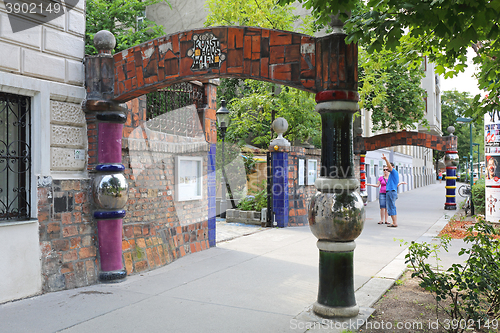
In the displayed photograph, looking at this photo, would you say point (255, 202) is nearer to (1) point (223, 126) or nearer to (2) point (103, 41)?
(1) point (223, 126)

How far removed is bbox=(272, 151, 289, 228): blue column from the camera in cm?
1186

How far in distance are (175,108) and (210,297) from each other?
3912mm

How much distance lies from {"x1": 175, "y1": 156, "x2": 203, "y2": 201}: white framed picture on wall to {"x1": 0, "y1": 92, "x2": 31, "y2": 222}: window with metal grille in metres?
2.84

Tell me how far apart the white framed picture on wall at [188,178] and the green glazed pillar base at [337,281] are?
4.05m

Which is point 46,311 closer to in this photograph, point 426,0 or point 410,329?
point 410,329

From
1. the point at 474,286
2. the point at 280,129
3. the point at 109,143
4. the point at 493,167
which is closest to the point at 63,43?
the point at 109,143

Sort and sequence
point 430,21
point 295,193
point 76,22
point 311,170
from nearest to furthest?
1. point 430,21
2. point 76,22
3. point 295,193
4. point 311,170

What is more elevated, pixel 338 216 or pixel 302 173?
pixel 302 173

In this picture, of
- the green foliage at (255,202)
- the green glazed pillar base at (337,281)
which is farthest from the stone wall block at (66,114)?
the green foliage at (255,202)

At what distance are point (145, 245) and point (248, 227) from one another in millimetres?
5498

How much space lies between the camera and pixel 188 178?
325 inches

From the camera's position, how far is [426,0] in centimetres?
349

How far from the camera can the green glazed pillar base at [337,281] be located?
440 cm

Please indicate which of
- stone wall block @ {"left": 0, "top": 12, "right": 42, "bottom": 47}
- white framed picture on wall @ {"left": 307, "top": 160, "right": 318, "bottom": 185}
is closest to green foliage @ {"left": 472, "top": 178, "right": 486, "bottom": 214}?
white framed picture on wall @ {"left": 307, "top": 160, "right": 318, "bottom": 185}
